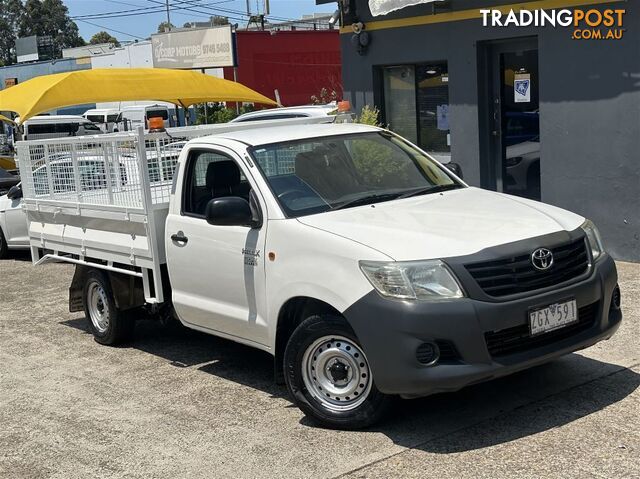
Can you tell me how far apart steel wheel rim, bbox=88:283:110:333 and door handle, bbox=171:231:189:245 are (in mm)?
1650

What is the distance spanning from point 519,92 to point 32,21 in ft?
347

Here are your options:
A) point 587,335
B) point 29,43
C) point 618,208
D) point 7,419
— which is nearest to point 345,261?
point 587,335

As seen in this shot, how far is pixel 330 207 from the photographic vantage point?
5871mm

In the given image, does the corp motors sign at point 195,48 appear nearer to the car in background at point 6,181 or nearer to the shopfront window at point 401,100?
the car in background at point 6,181

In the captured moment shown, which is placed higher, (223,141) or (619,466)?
(223,141)

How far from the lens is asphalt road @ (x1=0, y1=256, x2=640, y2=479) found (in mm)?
4891

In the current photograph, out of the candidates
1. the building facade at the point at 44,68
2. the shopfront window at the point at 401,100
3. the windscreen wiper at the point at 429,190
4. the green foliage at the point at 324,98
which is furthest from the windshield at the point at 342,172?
the building facade at the point at 44,68

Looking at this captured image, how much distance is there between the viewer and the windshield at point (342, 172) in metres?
5.96

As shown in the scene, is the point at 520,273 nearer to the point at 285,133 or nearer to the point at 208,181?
the point at 285,133

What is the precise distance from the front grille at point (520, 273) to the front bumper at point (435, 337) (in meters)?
0.08

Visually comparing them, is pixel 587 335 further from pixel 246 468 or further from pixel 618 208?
pixel 618 208

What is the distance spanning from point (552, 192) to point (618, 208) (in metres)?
0.89

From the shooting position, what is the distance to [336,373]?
5.39 meters

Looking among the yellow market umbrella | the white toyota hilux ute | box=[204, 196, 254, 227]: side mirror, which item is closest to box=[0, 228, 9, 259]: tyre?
the yellow market umbrella
